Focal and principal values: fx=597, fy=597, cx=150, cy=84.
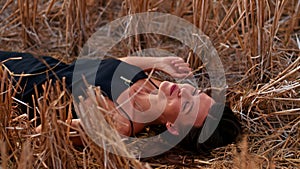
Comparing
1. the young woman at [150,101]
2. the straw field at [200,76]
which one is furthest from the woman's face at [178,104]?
the straw field at [200,76]

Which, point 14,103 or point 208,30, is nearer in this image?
point 14,103

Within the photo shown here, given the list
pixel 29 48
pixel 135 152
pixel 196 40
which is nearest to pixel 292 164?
pixel 135 152

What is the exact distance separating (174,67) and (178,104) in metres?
0.24

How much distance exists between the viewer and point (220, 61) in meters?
2.06

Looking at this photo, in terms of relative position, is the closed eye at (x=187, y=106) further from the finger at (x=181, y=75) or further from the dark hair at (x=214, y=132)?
the finger at (x=181, y=75)

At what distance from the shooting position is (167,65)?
190 cm

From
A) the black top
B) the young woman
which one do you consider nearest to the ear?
the young woman

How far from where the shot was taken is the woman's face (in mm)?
1664

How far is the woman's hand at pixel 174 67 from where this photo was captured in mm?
1873

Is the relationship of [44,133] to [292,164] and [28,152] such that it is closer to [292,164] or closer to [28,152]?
[28,152]

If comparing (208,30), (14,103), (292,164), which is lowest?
(292,164)

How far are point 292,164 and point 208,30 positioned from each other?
0.60m

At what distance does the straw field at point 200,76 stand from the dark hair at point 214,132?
0.03 m

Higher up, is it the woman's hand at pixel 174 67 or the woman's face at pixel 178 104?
the woman's hand at pixel 174 67
